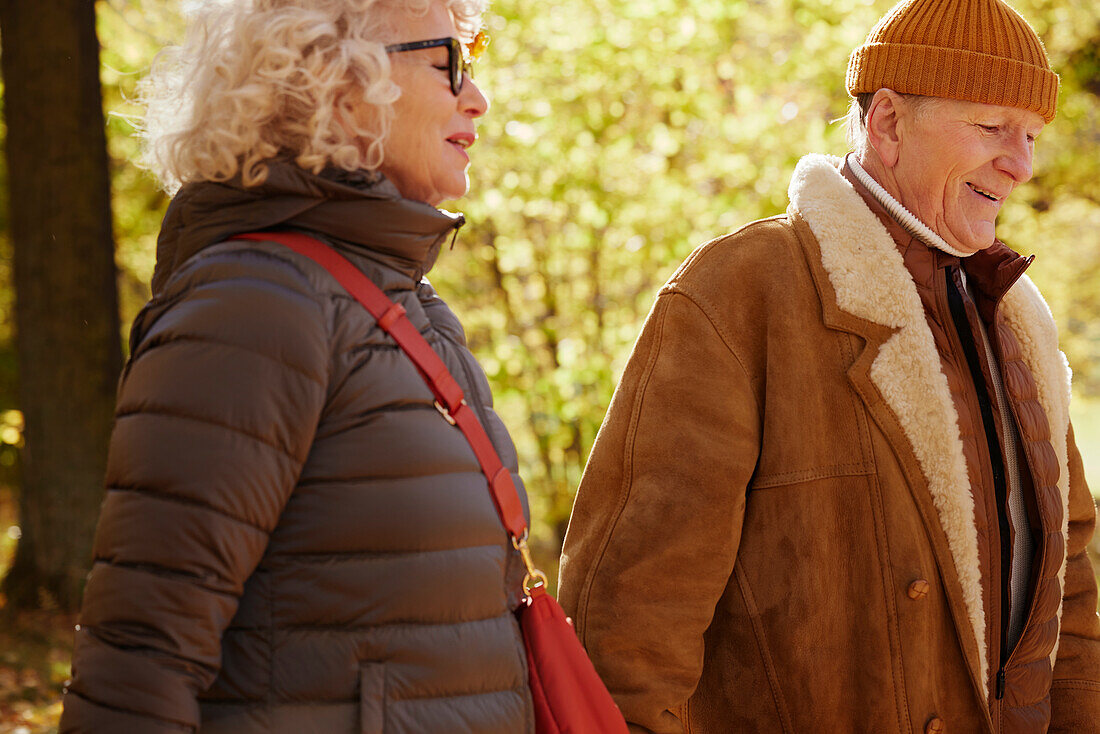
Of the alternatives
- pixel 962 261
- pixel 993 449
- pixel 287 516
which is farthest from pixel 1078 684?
pixel 287 516

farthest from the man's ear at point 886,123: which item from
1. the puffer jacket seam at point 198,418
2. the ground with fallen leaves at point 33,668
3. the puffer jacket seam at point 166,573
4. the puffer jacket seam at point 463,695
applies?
the ground with fallen leaves at point 33,668

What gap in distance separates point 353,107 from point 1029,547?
184 cm

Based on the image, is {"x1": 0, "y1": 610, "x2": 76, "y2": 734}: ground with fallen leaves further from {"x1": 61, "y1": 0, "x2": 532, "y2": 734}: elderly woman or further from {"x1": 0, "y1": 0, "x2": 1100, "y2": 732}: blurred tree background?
{"x1": 61, "y1": 0, "x2": 532, "y2": 734}: elderly woman

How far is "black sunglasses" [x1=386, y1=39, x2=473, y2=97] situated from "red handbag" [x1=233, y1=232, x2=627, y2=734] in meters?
0.39

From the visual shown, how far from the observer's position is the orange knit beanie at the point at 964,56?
2492mm

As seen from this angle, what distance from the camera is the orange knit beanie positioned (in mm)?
2492

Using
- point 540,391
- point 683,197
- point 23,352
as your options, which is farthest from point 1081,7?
point 23,352

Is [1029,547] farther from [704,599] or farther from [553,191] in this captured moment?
[553,191]

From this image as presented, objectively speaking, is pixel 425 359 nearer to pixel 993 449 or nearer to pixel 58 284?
pixel 993 449

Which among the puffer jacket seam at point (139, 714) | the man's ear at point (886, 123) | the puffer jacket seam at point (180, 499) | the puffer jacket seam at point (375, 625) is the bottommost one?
the puffer jacket seam at point (139, 714)

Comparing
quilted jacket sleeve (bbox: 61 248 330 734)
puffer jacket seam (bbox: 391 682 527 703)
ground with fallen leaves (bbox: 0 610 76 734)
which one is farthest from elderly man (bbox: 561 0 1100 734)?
ground with fallen leaves (bbox: 0 610 76 734)

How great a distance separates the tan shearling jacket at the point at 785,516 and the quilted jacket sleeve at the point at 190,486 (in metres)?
0.96

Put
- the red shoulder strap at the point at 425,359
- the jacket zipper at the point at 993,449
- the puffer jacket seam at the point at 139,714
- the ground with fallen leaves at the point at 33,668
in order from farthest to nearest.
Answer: the ground with fallen leaves at the point at 33,668 < the jacket zipper at the point at 993,449 < the red shoulder strap at the point at 425,359 < the puffer jacket seam at the point at 139,714

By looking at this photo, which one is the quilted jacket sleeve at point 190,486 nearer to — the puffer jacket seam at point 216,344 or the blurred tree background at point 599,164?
the puffer jacket seam at point 216,344
